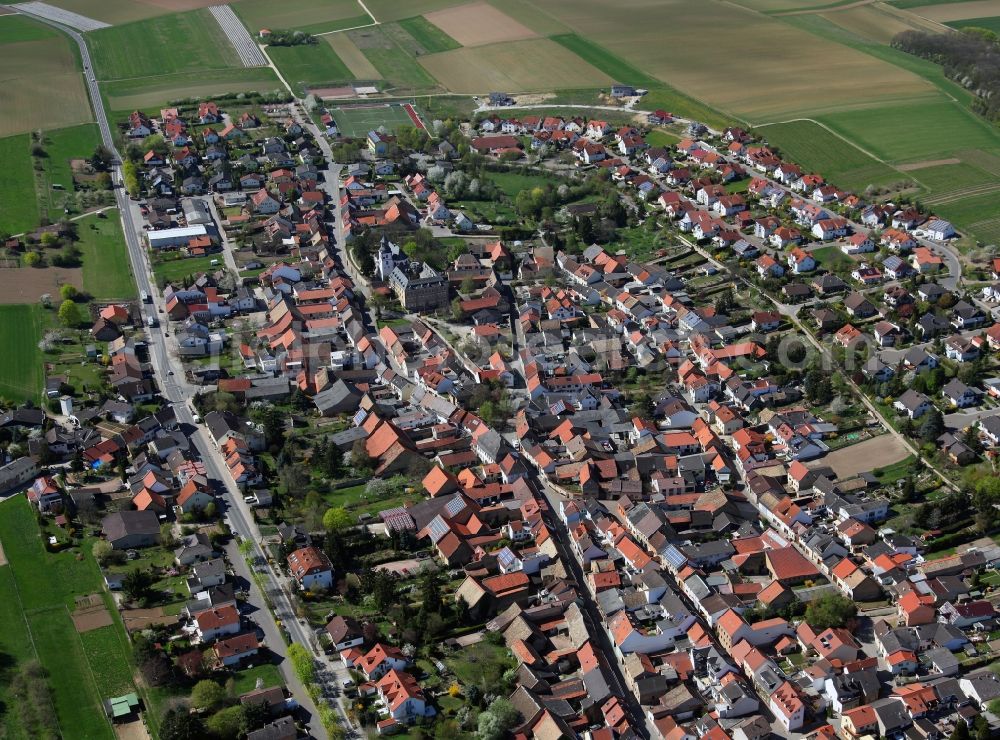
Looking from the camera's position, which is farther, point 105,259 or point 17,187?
point 17,187

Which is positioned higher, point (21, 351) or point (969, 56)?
point (969, 56)

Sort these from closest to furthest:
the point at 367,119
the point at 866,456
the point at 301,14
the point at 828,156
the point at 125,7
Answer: the point at 866,456, the point at 828,156, the point at 367,119, the point at 301,14, the point at 125,7

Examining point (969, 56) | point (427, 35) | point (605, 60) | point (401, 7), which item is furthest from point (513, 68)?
point (969, 56)

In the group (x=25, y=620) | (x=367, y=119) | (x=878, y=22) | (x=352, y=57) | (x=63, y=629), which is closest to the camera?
(x=63, y=629)

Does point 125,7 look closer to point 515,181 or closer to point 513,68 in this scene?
point 513,68

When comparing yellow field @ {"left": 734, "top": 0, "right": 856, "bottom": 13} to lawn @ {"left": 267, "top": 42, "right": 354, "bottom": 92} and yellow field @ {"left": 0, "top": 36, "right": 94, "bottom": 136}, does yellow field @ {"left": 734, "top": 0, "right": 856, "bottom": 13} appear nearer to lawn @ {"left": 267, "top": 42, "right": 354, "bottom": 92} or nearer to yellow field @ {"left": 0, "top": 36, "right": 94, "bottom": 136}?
lawn @ {"left": 267, "top": 42, "right": 354, "bottom": 92}

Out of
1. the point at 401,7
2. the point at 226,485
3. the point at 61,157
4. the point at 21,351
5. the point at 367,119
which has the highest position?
the point at 401,7
